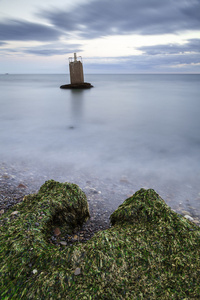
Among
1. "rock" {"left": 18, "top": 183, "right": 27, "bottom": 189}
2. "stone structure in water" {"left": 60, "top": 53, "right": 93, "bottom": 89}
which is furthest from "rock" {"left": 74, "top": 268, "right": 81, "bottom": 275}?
"stone structure in water" {"left": 60, "top": 53, "right": 93, "bottom": 89}

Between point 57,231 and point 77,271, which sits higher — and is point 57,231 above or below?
below

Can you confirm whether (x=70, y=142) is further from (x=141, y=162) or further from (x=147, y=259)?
(x=147, y=259)

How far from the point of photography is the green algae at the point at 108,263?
175 centimetres

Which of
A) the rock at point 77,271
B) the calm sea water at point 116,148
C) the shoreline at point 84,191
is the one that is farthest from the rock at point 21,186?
the rock at point 77,271

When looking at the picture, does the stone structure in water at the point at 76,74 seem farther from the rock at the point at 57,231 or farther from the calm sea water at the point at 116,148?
the rock at the point at 57,231

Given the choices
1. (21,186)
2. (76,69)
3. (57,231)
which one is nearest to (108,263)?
(57,231)

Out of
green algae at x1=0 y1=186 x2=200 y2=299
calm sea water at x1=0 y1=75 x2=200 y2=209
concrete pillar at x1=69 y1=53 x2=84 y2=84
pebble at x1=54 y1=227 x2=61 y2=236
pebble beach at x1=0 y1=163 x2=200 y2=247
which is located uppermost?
concrete pillar at x1=69 y1=53 x2=84 y2=84

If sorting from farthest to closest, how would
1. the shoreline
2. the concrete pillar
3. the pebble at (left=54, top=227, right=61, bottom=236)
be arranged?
the concrete pillar < the shoreline < the pebble at (left=54, top=227, right=61, bottom=236)

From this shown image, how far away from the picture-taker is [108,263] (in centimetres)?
191

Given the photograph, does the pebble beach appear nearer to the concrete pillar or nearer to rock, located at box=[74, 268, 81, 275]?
rock, located at box=[74, 268, 81, 275]

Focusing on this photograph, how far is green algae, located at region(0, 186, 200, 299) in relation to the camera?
1.75m

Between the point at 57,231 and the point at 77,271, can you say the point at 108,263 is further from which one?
the point at 57,231

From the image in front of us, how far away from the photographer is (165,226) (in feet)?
7.74

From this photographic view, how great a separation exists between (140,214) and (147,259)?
0.60m
